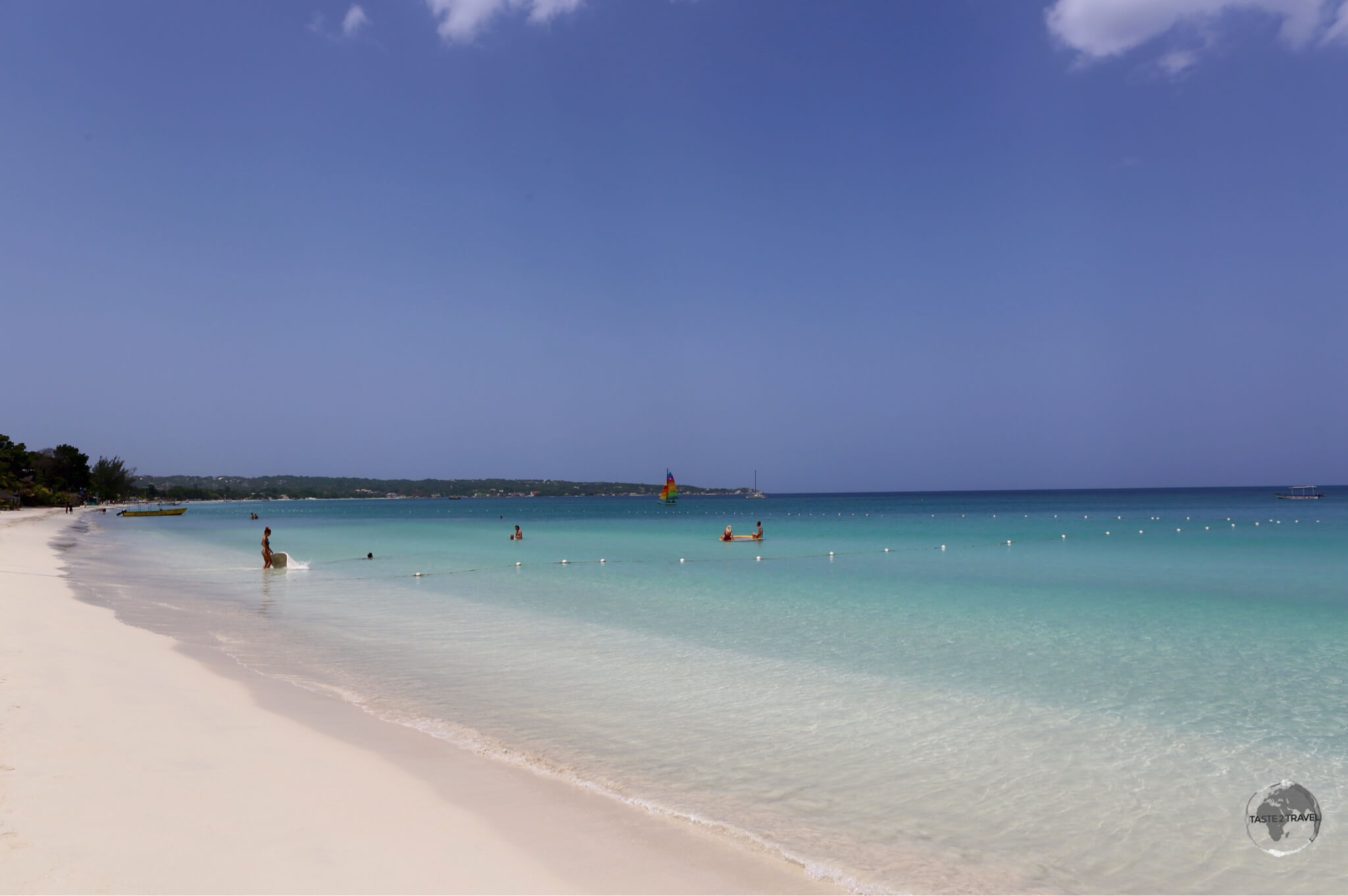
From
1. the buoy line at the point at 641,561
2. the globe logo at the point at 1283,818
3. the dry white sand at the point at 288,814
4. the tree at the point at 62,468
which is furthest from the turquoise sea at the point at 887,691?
the tree at the point at 62,468

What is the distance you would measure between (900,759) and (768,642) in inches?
199

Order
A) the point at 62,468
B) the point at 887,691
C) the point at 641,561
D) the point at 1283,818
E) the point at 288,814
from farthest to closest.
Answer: the point at 62,468
the point at 641,561
the point at 887,691
the point at 1283,818
the point at 288,814

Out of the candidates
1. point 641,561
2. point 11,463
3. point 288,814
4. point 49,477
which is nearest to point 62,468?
point 49,477

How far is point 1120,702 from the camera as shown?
7746 mm

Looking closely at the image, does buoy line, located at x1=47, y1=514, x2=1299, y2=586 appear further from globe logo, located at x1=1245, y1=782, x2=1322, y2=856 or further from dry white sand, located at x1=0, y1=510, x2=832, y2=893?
globe logo, located at x1=1245, y1=782, x2=1322, y2=856

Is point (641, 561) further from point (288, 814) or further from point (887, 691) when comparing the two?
point (288, 814)

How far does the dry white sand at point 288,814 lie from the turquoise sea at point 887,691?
52 centimetres

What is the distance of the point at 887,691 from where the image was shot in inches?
322

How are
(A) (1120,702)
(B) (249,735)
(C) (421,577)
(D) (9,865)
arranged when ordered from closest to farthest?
(D) (9,865) < (B) (249,735) < (A) (1120,702) < (C) (421,577)

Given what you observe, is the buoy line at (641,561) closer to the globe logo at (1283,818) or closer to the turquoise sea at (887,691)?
the turquoise sea at (887,691)

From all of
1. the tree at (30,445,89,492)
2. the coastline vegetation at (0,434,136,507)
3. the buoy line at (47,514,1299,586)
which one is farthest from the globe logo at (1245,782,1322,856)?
the tree at (30,445,89,492)

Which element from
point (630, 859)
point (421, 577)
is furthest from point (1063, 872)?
point (421, 577)

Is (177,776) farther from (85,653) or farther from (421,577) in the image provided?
(421,577)

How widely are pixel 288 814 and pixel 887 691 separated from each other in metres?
5.98
